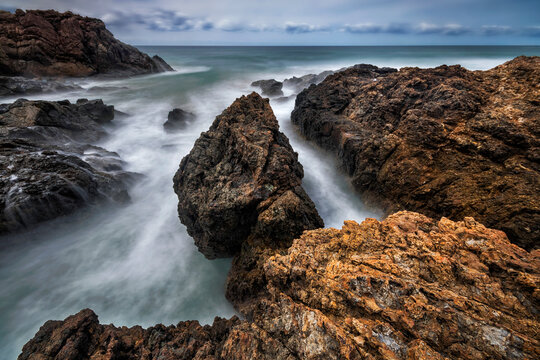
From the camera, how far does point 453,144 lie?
5.71m

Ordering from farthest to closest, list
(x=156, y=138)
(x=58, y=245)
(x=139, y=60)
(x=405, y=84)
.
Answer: (x=139, y=60) → (x=156, y=138) → (x=405, y=84) → (x=58, y=245)

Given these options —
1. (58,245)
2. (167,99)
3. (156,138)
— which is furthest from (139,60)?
(58,245)

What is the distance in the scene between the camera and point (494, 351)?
2201 mm

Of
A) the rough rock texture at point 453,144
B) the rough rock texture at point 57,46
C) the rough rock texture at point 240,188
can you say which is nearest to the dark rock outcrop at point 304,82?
the rough rock texture at point 453,144

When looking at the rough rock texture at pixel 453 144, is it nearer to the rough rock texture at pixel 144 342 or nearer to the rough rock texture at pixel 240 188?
the rough rock texture at pixel 240 188

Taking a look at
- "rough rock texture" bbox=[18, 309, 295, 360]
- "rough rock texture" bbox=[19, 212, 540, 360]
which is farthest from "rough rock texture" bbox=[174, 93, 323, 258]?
"rough rock texture" bbox=[18, 309, 295, 360]

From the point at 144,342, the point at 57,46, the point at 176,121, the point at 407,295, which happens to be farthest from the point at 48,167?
the point at 57,46

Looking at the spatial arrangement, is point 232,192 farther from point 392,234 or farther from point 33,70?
point 33,70

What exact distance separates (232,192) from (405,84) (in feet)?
22.1

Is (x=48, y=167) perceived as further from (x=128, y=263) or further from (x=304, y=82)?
(x=304, y=82)

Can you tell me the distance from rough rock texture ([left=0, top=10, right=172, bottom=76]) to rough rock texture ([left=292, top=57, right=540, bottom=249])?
2882cm

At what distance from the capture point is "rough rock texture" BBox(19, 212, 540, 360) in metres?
2.41

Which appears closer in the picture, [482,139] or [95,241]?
[482,139]

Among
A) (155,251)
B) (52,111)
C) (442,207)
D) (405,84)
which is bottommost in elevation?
(155,251)
